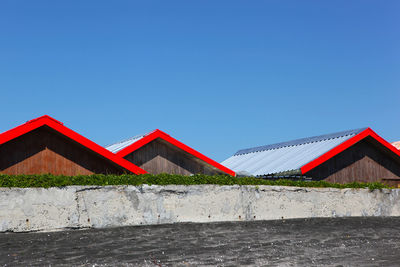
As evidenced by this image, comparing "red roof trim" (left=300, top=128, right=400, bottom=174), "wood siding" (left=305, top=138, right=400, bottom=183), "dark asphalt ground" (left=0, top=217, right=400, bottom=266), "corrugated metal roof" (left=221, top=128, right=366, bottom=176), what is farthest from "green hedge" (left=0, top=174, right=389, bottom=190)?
"wood siding" (left=305, top=138, right=400, bottom=183)

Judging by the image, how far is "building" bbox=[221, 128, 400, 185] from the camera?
24312mm

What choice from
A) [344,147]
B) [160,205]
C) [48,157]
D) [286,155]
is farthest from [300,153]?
[48,157]

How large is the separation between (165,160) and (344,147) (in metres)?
9.37

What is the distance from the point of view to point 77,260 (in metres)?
10.0

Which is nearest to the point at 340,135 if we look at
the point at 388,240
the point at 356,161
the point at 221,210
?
the point at 356,161

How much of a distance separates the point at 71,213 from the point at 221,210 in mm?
5343

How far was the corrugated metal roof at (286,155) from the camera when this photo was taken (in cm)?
2500

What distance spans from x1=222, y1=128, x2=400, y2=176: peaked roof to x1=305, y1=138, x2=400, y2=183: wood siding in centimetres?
78

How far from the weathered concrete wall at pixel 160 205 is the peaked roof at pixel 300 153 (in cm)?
388

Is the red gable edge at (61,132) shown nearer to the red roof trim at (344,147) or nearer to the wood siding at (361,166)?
the red roof trim at (344,147)

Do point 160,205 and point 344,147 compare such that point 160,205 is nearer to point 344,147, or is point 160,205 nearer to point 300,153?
point 344,147

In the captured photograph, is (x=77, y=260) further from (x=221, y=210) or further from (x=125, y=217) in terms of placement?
(x=221, y=210)

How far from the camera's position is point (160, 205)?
16.4 metres

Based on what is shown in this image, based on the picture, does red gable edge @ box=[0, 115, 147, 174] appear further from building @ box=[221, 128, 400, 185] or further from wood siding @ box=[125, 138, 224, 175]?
building @ box=[221, 128, 400, 185]
